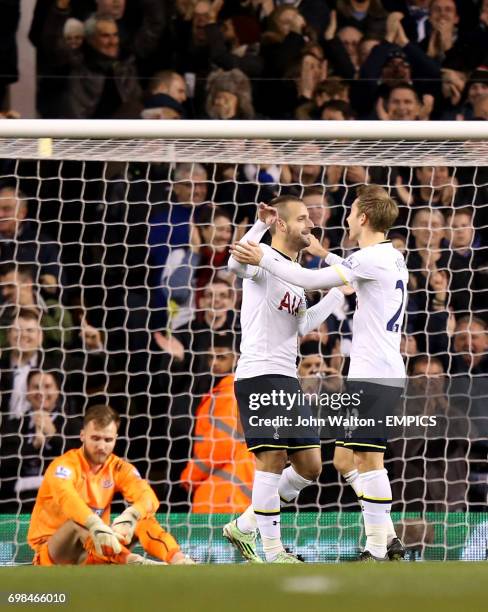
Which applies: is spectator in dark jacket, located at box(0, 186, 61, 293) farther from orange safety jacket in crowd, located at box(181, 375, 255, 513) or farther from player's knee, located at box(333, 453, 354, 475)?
player's knee, located at box(333, 453, 354, 475)

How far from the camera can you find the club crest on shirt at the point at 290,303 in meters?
4.98

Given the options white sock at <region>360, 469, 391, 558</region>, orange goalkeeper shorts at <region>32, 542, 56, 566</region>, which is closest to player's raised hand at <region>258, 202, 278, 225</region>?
white sock at <region>360, 469, 391, 558</region>

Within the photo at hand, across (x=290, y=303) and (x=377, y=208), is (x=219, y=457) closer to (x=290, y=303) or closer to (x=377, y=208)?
(x=290, y=303)

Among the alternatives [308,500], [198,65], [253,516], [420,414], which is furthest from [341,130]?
[198,65]

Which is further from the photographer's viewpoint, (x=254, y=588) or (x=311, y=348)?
(x=311, y=348)

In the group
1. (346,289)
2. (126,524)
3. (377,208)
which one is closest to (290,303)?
(346,289)

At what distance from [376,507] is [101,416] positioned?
1106 mm

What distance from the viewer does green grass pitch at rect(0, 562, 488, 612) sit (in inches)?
183

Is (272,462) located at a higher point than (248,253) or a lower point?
lower

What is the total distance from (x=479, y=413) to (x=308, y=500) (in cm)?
115

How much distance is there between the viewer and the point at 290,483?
4992 millimetres

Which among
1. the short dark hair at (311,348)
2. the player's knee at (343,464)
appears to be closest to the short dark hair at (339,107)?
the short dark hair at (311,348)

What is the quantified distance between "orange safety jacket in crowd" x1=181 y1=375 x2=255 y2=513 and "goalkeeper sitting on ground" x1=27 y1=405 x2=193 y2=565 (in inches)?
11.2

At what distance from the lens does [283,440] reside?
16.1 feet
